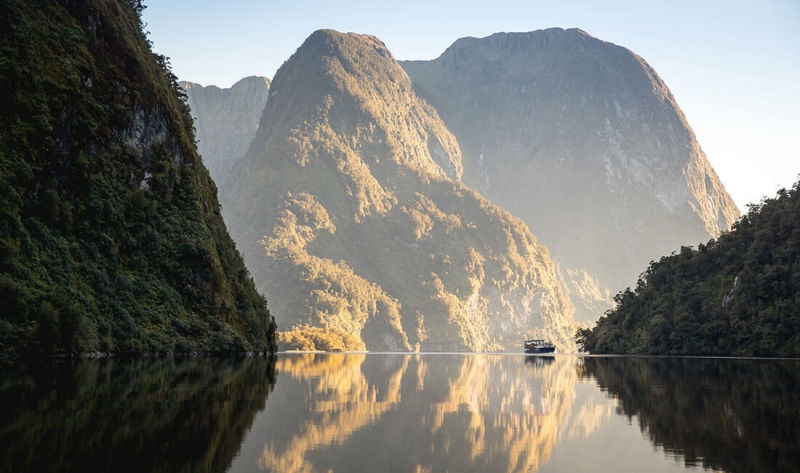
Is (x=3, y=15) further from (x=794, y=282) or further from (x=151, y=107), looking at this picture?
(x=794, y=282)

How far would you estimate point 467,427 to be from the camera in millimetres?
29688

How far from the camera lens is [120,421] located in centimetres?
2614

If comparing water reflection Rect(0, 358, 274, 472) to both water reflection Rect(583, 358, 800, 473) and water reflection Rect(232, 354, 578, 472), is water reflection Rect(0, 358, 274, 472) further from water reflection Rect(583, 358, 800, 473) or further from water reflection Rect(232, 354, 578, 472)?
water reflection Rect(583, 358, 800, 473)

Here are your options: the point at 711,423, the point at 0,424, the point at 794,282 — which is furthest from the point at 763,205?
the point at 0,424

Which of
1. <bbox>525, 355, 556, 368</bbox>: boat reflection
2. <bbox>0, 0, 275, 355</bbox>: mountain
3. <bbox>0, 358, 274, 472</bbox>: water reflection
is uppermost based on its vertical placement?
<bbox>0, 0, 275, 355</bbox>: mountain

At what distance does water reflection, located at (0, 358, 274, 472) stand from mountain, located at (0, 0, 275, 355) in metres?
25.7

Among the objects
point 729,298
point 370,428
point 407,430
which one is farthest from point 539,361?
point 407,430

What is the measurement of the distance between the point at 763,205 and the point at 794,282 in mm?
26167

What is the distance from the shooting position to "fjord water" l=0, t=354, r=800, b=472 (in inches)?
838

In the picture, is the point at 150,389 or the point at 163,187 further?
the point at 163,187

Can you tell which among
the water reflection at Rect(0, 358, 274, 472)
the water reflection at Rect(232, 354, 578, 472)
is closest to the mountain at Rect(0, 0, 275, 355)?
the water reflection at Rect(0, 358, 274, 472)

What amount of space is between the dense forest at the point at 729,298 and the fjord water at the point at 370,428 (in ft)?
304

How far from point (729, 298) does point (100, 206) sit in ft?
331

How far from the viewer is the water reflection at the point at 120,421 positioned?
1972 cm
